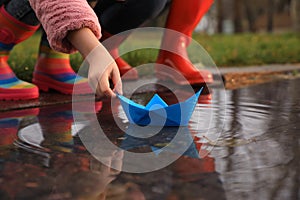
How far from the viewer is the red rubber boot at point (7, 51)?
2352 mm

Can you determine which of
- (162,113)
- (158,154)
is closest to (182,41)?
(162,113)

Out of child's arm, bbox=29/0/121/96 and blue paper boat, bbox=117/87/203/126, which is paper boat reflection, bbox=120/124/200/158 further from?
child's arm, bbox=29/0/121/96

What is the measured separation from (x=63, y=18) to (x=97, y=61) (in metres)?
0.15

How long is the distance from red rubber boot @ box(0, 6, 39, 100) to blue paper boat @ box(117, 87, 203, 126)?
2.75ft

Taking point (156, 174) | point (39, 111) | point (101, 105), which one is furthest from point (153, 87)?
point (156, 174)

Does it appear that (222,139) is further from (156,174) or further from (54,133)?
(54,133)

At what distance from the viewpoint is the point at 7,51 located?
98.2 inches

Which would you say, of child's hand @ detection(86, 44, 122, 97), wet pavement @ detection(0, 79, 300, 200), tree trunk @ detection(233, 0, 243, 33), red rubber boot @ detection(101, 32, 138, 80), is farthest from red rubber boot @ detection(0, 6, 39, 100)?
tree trunk @ detection(233, 0, 243, 33)

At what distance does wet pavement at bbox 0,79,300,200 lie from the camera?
3.59ft

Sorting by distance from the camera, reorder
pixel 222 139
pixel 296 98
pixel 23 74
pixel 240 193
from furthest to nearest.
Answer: pixel 23 74 < pixel 296 98 < pixel 222 139 < pixel 240 193

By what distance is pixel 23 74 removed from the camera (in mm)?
3020

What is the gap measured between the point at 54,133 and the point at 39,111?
505mm

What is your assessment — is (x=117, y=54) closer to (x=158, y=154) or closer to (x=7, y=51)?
(x=7, y=51)

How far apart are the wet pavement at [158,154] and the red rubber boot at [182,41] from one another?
0.59 meters
